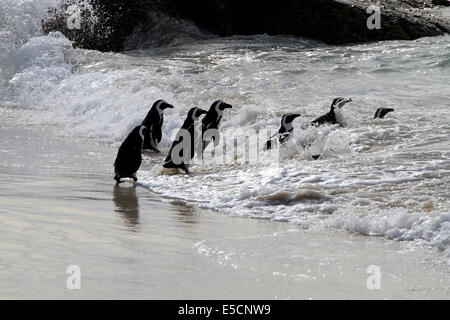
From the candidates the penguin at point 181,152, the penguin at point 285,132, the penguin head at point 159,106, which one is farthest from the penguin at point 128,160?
the penguin head at point 159,106

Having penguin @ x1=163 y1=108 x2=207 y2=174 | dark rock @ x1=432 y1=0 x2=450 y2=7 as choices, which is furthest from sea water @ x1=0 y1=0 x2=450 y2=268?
dark rock @ x1=432 y1=0 x2=450 y2=7

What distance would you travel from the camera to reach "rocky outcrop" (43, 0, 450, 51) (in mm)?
17844

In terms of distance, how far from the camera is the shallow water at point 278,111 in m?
5.57

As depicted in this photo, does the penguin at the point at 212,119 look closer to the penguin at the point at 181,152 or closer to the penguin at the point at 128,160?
the penguin at the point at 181,152

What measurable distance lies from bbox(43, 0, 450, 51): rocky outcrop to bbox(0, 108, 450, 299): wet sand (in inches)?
499

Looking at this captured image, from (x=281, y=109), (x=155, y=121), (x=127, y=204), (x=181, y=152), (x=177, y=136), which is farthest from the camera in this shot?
(x=281, y=109)

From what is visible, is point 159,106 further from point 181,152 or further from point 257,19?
point 257,19

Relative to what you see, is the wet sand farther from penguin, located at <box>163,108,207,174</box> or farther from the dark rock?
the dark rock

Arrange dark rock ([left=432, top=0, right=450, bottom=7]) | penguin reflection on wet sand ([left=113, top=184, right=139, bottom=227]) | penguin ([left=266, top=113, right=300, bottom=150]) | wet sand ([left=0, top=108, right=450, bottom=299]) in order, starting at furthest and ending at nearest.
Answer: dark rock ([left=432, top=0, right=450, bottom=7]) < penguin ([left=266, top=113, right=300, bottom=150]) < penguin reflection on wet sand ([left=113, top=184, right=139, bottom=227]) < wet sand ([left=0, top=108, right=450, bottom=299])

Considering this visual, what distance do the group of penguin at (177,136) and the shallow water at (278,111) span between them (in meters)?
0.17

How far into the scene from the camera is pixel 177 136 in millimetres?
8141

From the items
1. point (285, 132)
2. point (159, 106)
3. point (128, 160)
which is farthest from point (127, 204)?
point (159, 106)

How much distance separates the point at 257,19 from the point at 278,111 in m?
9.83
